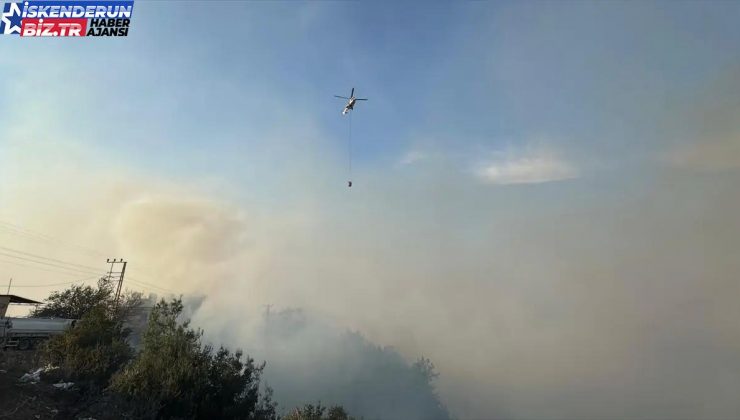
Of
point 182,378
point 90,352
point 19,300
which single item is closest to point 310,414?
point 182,378

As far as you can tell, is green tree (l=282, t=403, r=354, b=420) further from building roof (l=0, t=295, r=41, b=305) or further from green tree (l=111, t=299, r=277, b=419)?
building roof (l=0, t=295, r=41, b=305)

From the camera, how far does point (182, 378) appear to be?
2259 centimetres

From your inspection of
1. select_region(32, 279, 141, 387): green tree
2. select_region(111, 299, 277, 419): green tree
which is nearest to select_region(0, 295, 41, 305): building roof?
select_region(32, 279, 141, 387): green tree

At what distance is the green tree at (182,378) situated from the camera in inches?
841

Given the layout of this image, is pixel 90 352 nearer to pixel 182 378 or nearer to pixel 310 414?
pixel 182 378

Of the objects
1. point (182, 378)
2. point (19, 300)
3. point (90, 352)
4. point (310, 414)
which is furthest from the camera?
point (19, 300)

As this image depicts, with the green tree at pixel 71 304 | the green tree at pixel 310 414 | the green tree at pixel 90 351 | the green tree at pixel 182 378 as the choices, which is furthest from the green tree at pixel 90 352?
the green tree at pixel 71 304

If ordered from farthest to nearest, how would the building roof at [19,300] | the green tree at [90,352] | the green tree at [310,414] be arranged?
the building roof at [19,300] → the green tree at [310,414] → the green tree at [90,352]

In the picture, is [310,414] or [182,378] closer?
[182,378]

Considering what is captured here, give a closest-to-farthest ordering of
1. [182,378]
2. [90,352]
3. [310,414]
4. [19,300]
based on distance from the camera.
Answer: [182,378] < [90,352] < [310,414] < [19,300]

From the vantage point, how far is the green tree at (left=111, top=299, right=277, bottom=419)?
21359 mm

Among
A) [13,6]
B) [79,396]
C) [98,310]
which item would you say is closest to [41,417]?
[79,396]

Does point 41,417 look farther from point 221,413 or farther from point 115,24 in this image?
point 115,24

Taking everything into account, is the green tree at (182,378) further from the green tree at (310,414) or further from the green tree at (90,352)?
the green tree at (90,352)
